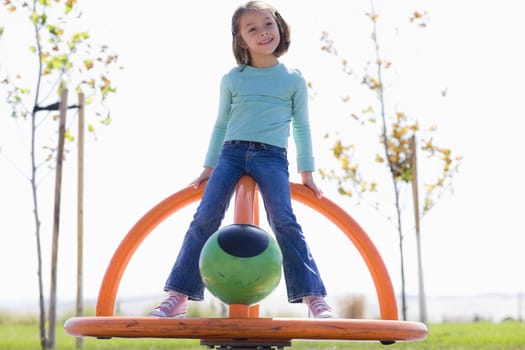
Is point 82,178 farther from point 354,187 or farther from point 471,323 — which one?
point 471,323

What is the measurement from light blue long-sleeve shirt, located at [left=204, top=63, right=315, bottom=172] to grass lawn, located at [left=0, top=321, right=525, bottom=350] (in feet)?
12.9

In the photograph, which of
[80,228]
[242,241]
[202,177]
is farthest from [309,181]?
[80,228]

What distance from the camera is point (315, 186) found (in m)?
3.95

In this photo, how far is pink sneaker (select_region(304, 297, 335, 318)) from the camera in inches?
138

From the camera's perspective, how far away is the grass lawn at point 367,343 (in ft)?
24.4

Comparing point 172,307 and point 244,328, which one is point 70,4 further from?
point 244,328

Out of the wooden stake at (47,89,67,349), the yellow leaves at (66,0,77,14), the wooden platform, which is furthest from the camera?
the yellow leaves at (66,0,77,14)

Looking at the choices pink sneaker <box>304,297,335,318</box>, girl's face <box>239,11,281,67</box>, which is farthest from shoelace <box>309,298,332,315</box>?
girl's face <box>239,11,281,67</box>

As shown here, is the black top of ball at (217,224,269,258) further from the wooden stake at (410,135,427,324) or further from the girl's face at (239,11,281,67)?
the wooden stake at (410,135,427,324)

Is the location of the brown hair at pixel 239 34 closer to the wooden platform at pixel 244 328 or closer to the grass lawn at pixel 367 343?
the wooden platform at pixel 244 328

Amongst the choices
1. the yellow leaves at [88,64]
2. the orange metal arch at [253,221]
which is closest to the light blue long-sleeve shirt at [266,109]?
the orange metal arch at [253,221]

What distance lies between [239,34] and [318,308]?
57.2 inches

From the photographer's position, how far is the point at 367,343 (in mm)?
7758

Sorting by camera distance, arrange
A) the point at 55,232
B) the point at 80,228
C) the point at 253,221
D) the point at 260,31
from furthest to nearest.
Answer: the point at 80,228, the point at 55,232, the point at 253,221, the point at 260,31
